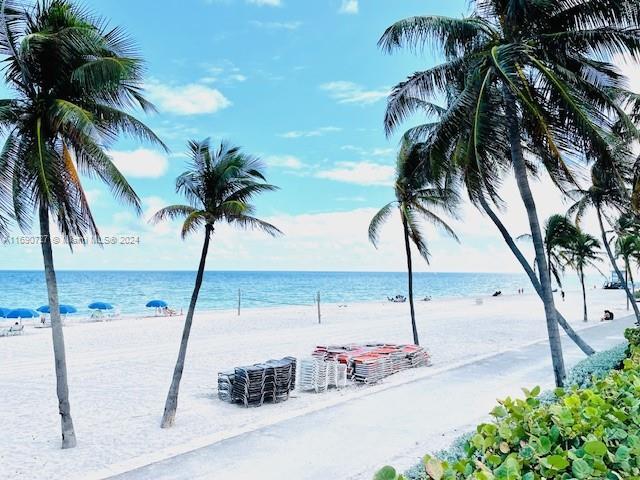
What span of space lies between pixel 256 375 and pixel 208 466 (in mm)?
3381

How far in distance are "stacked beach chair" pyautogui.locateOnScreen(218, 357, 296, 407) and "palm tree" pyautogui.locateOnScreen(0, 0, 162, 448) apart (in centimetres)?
308

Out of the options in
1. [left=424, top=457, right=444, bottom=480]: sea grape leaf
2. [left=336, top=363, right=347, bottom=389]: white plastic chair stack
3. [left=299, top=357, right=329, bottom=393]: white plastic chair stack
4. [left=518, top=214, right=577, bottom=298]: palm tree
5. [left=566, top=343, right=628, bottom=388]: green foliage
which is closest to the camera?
[left=424, top=457, right=444, bottom=480]: sea grape leaf

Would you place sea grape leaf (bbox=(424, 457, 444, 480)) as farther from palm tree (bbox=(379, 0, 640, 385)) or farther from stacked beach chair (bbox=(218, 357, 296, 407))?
stacked beach chair (bbox=(218, 357, 296, 407))

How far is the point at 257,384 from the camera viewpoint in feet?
31.2

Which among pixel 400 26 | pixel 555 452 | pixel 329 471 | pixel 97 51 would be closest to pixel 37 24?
pixel 97 51

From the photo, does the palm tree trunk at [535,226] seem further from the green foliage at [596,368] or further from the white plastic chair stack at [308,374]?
the white plastic chair stack at [308,374]

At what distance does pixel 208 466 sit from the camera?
6.06 m

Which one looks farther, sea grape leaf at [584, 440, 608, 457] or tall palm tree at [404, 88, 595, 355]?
tall palm tree at [404, 88, 595, 355]

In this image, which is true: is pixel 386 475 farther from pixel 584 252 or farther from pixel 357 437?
pixel 584 252

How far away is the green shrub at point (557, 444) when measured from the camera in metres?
1.83

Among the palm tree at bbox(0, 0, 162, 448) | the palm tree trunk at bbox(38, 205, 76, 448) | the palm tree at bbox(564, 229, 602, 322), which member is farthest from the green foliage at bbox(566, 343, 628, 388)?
the palm tree at bbox(564, 229, 602, 322)

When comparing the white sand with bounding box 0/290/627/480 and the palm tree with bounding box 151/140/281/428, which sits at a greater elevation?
the palm tree with bounding box 151/140/281/428

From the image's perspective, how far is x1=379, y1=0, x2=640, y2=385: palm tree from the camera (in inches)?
306

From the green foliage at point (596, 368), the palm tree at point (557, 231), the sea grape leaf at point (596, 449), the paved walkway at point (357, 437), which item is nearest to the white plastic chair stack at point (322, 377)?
the paved walkway at point (357, 437)
